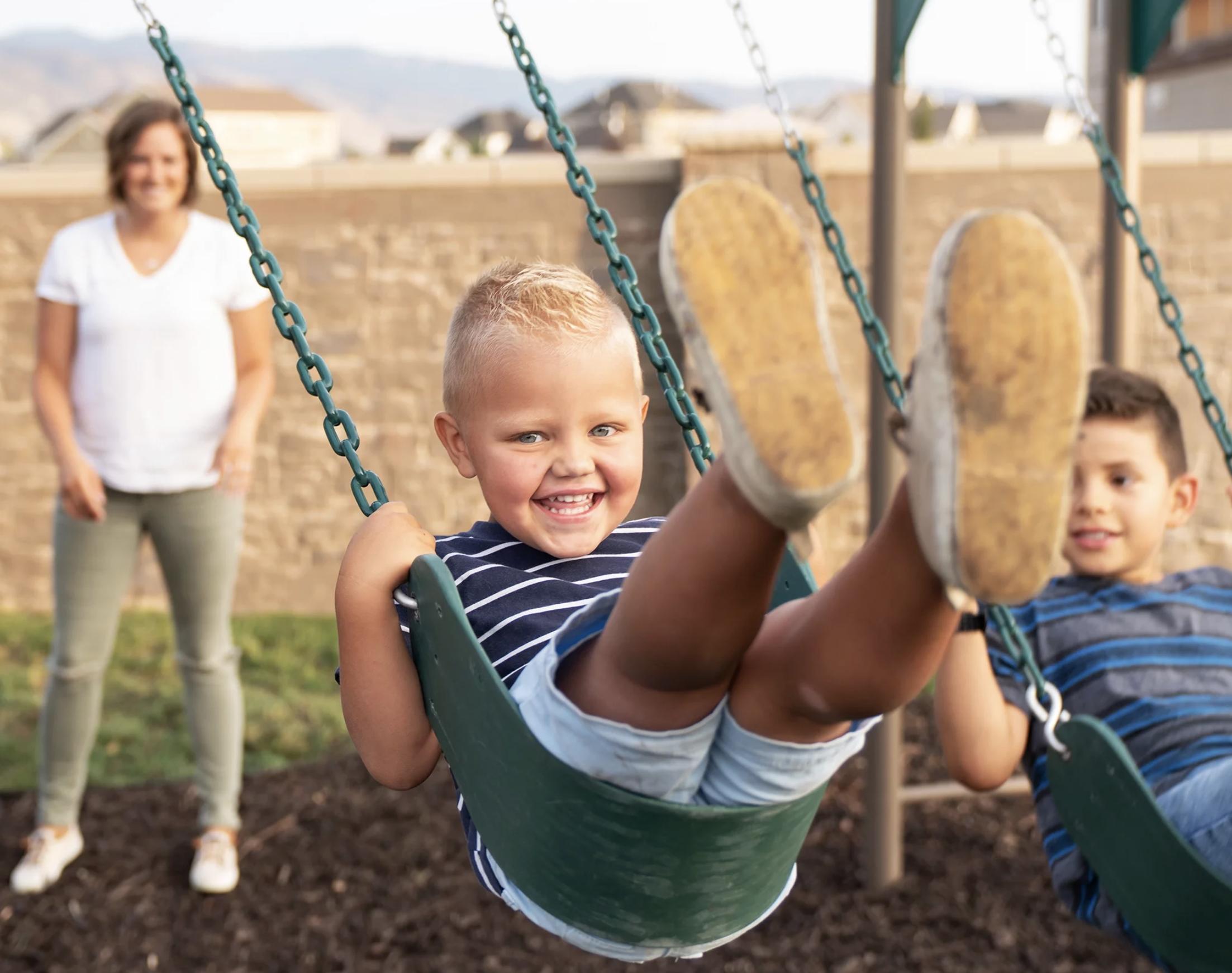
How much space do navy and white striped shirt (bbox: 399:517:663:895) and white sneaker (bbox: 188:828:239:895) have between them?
7.75 ft

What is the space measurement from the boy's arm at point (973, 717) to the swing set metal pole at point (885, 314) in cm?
140

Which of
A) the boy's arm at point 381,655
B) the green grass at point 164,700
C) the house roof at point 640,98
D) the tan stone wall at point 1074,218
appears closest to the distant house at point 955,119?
the house roof at point 640,98

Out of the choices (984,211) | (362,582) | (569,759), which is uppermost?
(984,211)

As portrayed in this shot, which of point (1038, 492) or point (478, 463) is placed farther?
point (478, 463)

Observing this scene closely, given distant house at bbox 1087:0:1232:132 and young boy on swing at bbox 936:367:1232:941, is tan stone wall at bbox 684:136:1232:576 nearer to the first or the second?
young boy on swing at bbox 936:367:1232:941

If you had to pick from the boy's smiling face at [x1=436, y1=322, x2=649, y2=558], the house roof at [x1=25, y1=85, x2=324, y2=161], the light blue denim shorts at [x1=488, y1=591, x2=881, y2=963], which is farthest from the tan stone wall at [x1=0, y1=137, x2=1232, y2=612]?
the house roof at [x1=25, y1=85, x2=324, y2=161]

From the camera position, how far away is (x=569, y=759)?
1342 mm

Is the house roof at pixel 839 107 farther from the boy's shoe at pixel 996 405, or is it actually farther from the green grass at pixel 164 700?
the boy's shoe at pixel 996 405

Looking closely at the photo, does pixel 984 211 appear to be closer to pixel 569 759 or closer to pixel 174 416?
pixel 569 759

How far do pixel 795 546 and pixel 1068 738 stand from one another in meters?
0.89

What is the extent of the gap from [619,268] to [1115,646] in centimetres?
98

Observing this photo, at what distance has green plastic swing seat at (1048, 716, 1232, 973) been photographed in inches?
69.1

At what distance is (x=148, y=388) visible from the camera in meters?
3.43

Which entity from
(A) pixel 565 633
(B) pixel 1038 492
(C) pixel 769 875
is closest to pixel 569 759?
(A) pixel 565 633
